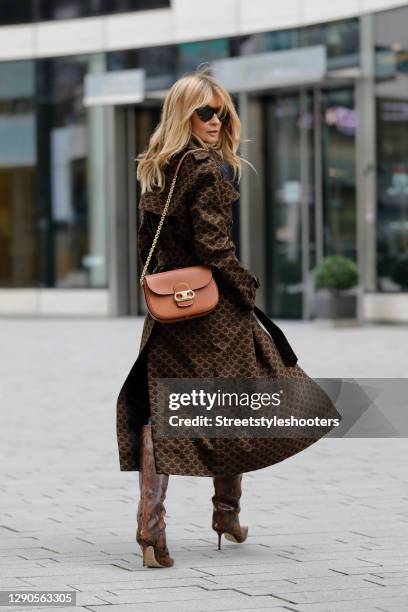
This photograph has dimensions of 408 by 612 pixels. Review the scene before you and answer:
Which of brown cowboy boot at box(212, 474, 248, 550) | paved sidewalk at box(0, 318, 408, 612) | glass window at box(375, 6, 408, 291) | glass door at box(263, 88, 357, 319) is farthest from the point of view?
glass door at box(263, 88, 357, 319)

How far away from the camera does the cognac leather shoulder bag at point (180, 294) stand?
5.25m

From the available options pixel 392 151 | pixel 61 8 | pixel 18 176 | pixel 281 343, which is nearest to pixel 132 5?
pixel 61 8

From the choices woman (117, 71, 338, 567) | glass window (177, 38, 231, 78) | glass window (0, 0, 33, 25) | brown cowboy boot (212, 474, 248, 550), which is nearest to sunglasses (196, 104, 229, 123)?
woman (117, 71, 338, 567)

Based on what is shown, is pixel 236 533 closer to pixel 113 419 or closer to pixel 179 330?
pixel 179 330

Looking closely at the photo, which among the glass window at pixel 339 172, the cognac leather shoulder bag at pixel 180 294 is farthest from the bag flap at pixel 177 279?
the glass window at pixel 339 172

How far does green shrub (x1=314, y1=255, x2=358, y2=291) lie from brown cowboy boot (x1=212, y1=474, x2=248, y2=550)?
14670 mm

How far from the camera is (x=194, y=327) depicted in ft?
17.7

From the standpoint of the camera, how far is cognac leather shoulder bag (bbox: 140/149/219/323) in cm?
525

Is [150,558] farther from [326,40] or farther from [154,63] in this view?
[154,63]

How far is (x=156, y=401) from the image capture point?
5348mm

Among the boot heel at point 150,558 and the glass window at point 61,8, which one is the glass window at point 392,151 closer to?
the glass window at point 61,8

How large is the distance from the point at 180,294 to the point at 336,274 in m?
15.1

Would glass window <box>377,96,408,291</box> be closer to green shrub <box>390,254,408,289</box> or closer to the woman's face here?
green shrub <box>390,254,408,289</box>

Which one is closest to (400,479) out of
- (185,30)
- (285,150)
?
(285,150)
